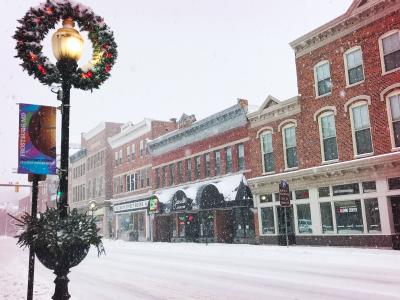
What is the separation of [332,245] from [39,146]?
18155 mm

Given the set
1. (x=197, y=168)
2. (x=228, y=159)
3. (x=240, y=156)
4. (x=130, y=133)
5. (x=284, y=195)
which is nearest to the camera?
(x=284, y=195)

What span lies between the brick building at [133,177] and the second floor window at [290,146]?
18.3 meters

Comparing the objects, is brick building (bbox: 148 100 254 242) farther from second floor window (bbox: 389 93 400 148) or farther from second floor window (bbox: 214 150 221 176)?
second floor window (bbox: 389 93 400 148)

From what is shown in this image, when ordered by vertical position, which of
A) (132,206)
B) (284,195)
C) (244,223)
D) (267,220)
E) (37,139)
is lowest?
(244,223)

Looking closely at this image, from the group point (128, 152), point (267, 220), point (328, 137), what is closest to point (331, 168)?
point (328, 137)

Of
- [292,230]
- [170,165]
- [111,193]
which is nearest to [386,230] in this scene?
[292,230]

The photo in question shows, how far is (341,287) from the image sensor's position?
9.56 metres

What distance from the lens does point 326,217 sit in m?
21.5

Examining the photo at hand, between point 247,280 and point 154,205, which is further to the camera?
point 154,205

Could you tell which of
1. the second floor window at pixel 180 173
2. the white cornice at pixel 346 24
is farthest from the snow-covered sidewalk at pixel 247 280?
the second floor window at pixel 180 173

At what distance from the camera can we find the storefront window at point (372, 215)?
1895cm

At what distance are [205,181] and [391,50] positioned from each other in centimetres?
1671

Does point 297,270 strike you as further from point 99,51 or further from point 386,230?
point 99,51

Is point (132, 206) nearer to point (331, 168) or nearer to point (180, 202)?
point (180, 202)
